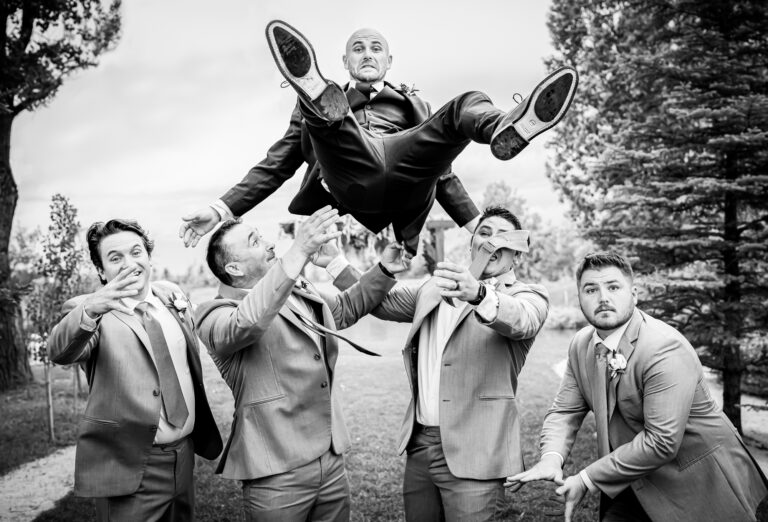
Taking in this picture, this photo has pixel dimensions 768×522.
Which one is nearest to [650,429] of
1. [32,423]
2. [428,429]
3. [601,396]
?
[601,396]

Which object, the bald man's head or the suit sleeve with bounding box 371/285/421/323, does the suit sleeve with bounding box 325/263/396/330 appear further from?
the bald man's head

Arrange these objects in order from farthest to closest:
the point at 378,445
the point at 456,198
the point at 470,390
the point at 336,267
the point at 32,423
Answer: the point at 32,423 < the point at 378,445 < the point at 336,267 < the point at 456,198 < the point at 470,390

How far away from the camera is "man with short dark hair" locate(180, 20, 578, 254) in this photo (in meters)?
2.13

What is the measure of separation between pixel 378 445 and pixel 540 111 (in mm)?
5964

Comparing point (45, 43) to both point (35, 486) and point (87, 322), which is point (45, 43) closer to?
point (35, 486)

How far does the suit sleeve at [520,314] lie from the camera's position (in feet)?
8.63

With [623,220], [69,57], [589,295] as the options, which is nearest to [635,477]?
[589,295]

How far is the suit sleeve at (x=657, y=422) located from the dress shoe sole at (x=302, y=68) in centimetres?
170

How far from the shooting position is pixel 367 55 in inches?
107

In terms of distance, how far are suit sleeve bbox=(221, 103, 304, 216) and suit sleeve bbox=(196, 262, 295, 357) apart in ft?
1.37

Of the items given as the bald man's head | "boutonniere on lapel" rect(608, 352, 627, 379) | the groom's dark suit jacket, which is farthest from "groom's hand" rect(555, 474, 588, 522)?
the bald man's head

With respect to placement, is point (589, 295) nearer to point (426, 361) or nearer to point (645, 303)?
point (426, 361)

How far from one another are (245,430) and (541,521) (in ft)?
10.8

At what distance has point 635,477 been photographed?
2.65 meters
